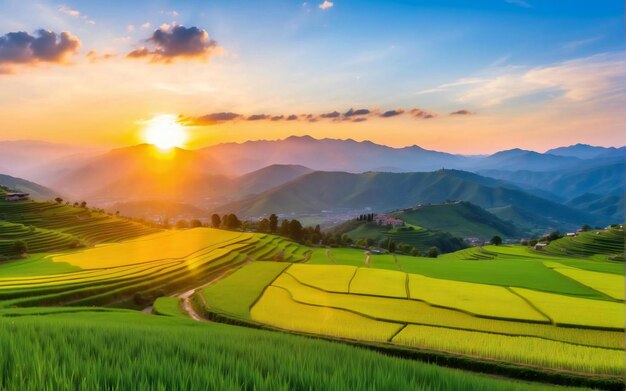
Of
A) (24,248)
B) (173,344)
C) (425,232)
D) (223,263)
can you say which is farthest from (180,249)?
(425,232)

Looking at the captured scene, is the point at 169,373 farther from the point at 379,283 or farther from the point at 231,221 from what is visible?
the point at 231,221

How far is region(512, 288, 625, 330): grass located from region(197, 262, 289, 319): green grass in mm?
23708

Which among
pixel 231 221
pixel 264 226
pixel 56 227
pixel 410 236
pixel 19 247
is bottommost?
pixel 410 236

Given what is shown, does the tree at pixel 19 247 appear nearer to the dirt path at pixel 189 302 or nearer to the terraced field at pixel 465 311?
the dirt path at pixel 189 302

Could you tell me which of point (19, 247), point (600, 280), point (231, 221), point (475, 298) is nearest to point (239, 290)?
point (475, 298)

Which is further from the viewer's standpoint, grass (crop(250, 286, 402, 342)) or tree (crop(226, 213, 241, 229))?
tree (crop(226, 213, 241, 229))

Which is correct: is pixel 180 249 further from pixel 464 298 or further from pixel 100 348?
pixel 100 348

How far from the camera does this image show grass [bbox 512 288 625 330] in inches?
1028

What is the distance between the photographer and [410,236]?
160375mm

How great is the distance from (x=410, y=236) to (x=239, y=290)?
131127mm

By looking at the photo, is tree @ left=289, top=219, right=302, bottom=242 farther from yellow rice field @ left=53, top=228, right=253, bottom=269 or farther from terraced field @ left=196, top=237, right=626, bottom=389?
terraced field @ left=196, top=237, right=626, bottom=389

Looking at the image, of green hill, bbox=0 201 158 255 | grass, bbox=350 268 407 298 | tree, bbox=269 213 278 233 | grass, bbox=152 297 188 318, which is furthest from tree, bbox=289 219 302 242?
grass, bbox=152 297 188 318

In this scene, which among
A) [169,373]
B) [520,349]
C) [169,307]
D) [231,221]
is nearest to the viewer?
[169,373]

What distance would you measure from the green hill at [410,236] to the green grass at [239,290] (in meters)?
99.7
